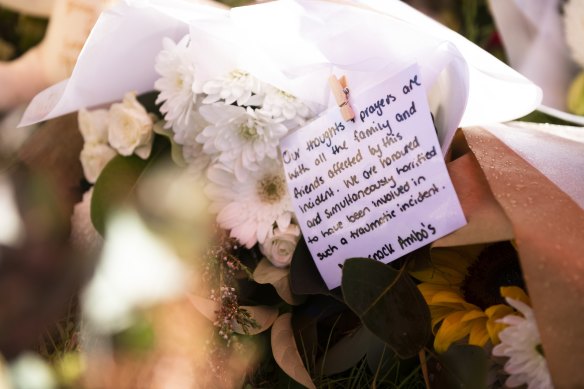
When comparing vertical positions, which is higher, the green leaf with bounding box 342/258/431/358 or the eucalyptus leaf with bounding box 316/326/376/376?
the green leaf with bounding box 342/258/431/358

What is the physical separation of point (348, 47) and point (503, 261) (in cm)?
26

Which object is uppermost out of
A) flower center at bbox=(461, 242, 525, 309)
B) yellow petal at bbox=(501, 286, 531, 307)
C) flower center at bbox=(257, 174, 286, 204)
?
flower center at bbox=(257, 174, 286, 204)

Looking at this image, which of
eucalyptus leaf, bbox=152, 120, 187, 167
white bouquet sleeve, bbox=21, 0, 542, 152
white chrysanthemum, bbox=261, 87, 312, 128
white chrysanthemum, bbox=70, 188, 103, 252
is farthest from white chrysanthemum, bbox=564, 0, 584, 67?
white chrysanthemum, bbox=70, 188, 103, 252

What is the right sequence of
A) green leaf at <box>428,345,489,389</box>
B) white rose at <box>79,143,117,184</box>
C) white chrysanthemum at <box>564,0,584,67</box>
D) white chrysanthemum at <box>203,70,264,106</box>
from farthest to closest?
1. white chrysanthemum at <box>564,0,584,67</box>
2. white rose at <box>79,143,117,184</box>
3. white chrysanthemum at <box>203,70,264,106</box>
4. green leaf at <box>428,345,489,389</box>

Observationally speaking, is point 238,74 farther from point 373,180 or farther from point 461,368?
point 461,368

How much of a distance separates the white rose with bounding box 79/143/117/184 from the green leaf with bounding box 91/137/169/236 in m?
0.02

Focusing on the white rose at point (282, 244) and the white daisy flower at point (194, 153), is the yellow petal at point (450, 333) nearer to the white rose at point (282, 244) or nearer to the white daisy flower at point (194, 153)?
the white rose at point (282, 244)

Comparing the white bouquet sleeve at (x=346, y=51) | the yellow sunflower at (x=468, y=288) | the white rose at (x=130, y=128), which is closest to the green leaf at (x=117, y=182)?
the white rose at (x=130, y=128)

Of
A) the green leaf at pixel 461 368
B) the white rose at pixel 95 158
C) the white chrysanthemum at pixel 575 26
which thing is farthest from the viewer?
the white chrysanthemum at pixel 575 26

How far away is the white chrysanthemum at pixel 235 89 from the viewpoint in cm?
64

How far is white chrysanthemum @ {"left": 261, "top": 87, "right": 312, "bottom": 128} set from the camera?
64cm

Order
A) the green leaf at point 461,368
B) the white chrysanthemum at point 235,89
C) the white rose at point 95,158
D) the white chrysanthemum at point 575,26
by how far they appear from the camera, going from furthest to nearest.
Answer: 1. the white chrysanthemum at point 575,26
2. the white rose at point 95,158
3. the white chrysanthemum at point 235,89
4. the green leaf at point 461,368

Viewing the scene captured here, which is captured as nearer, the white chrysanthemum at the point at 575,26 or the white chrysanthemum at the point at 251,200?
the white chrysanthemum at the point at 251,200

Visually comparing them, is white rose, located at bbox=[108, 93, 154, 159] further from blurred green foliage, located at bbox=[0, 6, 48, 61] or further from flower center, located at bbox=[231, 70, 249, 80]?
blurred green foliage, located at bbox=[0, 6, 48, 61]
